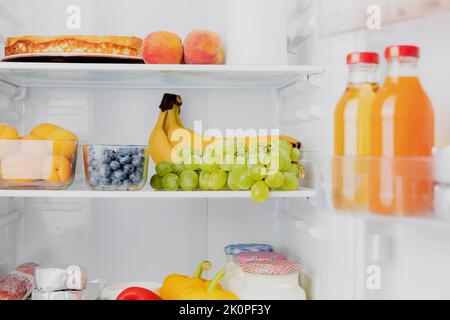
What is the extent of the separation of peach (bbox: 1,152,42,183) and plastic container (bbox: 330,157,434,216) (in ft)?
2.66

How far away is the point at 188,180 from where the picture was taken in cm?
140

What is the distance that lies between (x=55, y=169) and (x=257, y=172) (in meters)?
0.47

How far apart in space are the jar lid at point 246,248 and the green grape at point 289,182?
317mm

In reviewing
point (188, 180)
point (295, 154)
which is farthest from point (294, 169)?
point (188, 180)

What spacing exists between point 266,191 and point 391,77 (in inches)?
22.3

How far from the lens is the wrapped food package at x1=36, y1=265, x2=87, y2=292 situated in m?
1.40

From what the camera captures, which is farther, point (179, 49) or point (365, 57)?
point (179, 49)

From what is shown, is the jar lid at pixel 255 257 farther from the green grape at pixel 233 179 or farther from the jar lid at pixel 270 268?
the green grape at pixel 233 179

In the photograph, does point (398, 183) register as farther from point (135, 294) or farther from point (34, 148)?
point (34, 148)

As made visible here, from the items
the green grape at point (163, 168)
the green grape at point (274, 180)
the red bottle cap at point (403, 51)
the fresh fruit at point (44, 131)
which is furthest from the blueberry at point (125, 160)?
the red bottle cap at point (403, 51)

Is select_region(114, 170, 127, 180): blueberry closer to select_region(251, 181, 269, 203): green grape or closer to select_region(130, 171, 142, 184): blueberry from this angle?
select_region(130, 171, 142, 184): blueberry

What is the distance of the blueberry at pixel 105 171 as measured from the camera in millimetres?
1361

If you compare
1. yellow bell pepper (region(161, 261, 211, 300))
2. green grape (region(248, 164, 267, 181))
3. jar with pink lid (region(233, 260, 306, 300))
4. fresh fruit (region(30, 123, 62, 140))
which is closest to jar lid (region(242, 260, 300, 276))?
jar with pink lid (region(233, 260, 306, 300))

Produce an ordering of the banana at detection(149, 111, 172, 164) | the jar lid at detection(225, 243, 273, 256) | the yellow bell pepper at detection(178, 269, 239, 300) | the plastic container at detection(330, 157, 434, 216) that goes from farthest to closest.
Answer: the jar lid at detection(225, 243, 273, 256), the banana at detection(149, 111, 172, 164), the yellow bell pepper at detection(178, 269, 239, 300), the plastic container at detection(330, 157, 434, 216)
